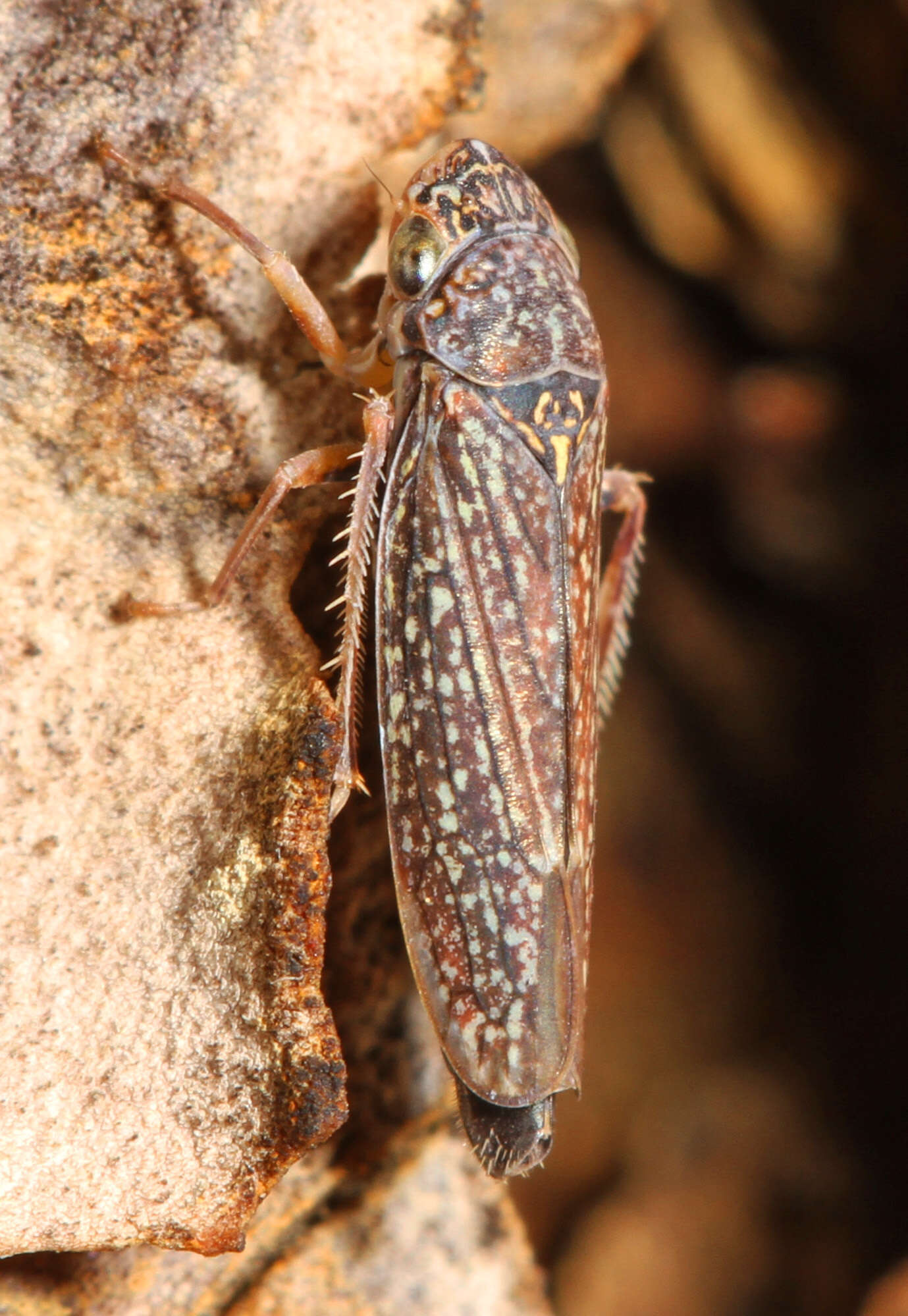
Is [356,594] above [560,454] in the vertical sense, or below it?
above

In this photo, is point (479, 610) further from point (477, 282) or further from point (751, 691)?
point (751, 691)

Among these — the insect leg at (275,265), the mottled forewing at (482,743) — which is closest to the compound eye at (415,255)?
the insect leg at (275,265)

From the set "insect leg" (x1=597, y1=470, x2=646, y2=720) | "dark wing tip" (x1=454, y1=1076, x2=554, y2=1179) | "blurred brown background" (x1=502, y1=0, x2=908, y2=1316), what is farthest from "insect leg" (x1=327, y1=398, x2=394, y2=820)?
"blurred brown background" (x1=502, y1=0, x2=908, y2=1316)

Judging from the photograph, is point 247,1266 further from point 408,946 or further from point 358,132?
point 358,132

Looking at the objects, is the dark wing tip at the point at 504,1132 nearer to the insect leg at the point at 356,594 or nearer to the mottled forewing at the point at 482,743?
the mottled forewing at the point at 482,743

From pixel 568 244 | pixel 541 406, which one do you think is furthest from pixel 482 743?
pixel 568 244

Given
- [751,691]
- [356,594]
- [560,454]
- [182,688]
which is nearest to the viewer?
[182,688]
